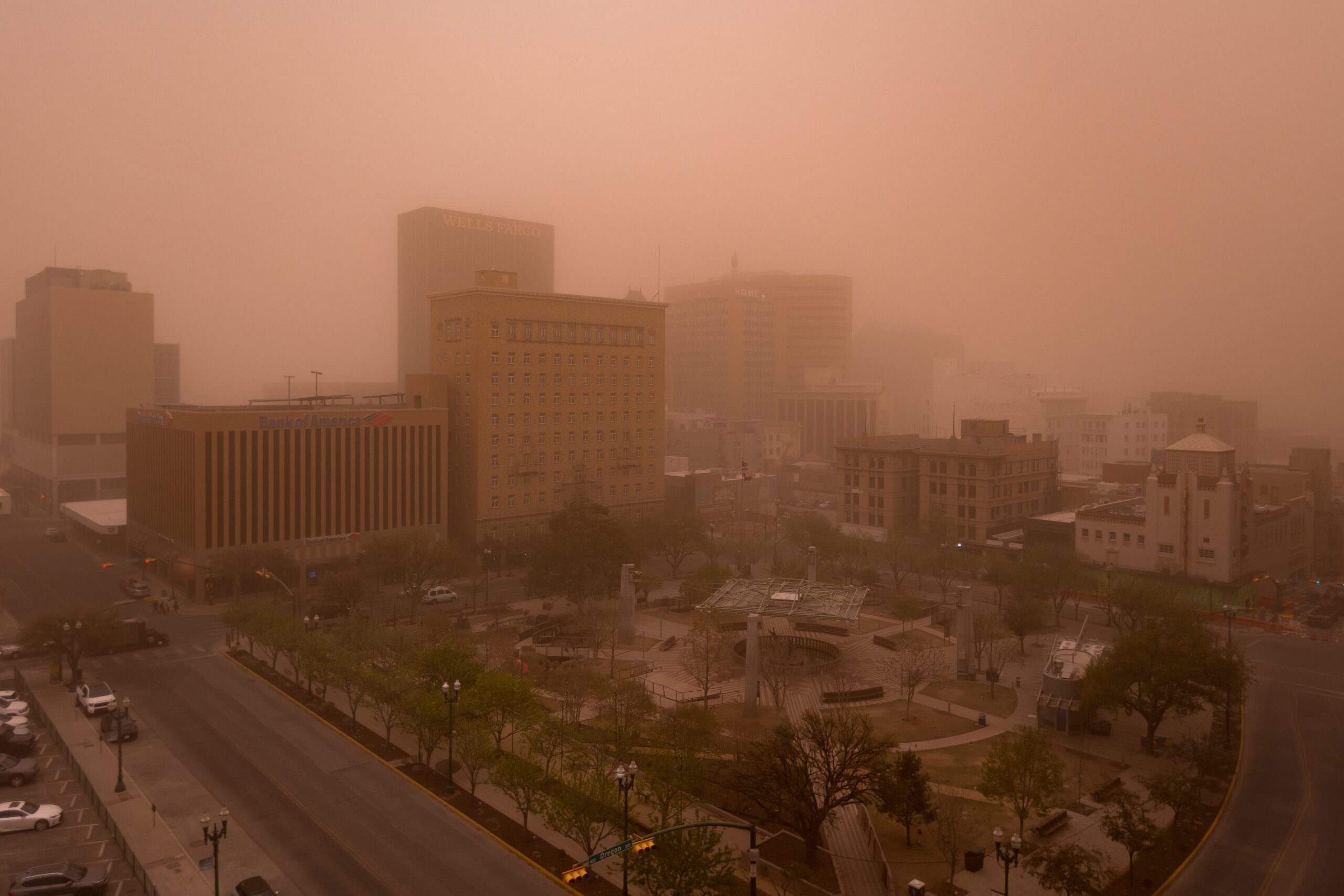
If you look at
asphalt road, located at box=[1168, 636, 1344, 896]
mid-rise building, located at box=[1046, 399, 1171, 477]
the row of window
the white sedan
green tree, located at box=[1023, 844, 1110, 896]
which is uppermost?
mid-rise building, located at box=[1046, 399, 1171, 477]

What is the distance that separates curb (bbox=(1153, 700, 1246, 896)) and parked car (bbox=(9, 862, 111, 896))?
3892 cm

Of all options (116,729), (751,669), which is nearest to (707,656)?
(751,669)

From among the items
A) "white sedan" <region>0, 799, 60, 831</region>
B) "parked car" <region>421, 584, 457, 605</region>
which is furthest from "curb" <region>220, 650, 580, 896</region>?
"parked car" <region>421, 584, 457, 605</region>

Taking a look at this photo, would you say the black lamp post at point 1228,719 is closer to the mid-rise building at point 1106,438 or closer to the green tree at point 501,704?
the green tree at point 501,704

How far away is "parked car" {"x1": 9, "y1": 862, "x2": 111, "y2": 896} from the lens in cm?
3250

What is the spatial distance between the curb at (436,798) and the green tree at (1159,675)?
793 cm

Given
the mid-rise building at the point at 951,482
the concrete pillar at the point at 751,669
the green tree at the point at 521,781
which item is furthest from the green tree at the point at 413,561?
the mid-rise building at the point at 951,482

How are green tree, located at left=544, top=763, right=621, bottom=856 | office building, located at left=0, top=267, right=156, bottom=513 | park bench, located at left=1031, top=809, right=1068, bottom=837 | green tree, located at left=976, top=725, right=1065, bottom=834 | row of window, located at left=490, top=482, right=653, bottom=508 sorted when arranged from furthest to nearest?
office building, located at left=0, top=267, right=156, bottom=513 → row of window, located at left=490, top=482, right=653, bottom=508 → park bench, located at left=1031, top=809, right=1068, bottom=837 → green tree, located at left=976, top=725, right=1065, bottom=834 → green tree, located at left=544, top=763, right=621, bottom=856

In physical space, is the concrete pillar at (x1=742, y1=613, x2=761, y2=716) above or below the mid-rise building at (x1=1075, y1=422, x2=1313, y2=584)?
below

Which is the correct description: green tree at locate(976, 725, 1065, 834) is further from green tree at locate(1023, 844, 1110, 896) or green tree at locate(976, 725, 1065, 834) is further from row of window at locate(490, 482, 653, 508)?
row of window at locate(490, 482, 653, 508)

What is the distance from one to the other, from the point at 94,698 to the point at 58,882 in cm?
2225

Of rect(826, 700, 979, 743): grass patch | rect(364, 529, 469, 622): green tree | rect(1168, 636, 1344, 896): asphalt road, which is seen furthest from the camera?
rect(364, 529, 469, 622): green tree

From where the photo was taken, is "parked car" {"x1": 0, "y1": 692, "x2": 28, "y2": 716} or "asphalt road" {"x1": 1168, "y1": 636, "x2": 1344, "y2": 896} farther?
"parked car" {"x1": 0, "y1": 692, "x2": 28, "y2": 716}

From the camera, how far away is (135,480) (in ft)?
327
